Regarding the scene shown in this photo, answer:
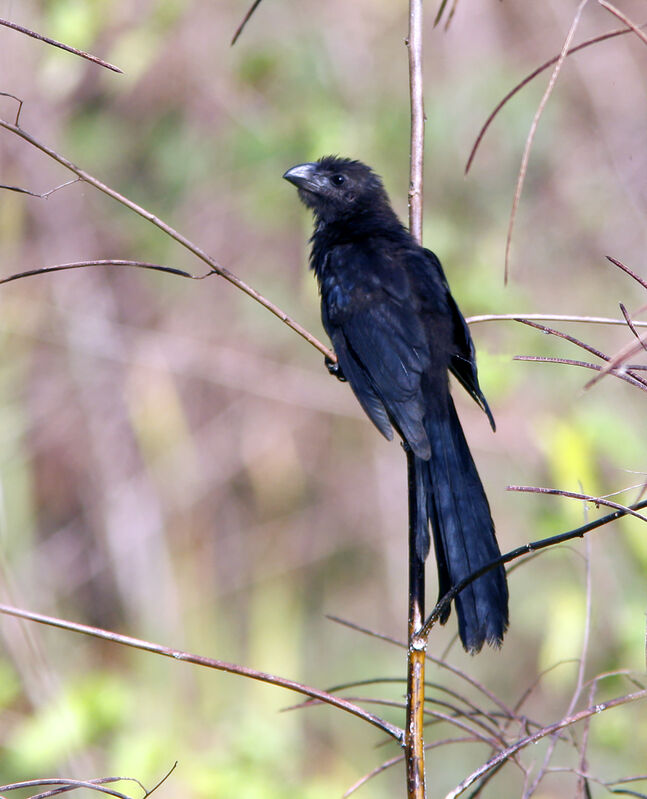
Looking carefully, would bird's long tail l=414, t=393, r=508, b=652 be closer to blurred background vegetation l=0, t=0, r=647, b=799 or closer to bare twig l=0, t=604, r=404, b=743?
bare twig l=0, t=604, r=404, b=743

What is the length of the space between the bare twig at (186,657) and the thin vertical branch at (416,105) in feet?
3.75

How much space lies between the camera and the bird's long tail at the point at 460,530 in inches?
74.6

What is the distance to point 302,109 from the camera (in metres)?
4.48

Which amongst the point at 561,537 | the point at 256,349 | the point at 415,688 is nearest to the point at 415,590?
the point at 415,688

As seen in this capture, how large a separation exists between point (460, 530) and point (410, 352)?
32.6 inches

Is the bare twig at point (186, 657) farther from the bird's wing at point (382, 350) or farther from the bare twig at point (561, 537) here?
the bird's wing at point (382, 350)

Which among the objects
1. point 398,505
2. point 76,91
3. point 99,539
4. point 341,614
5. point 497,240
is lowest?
point 341,614

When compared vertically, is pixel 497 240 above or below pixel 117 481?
above

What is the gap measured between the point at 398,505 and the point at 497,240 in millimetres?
1931

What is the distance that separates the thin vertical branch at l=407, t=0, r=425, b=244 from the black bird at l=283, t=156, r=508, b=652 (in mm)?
131

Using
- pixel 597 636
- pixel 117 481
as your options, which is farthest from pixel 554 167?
pixel 117 481

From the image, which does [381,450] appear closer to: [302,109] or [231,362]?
[231,362]

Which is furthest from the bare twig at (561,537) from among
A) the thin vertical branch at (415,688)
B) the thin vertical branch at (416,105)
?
the thin vertical branch at (416,105)

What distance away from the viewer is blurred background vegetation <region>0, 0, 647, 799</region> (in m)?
4.85
